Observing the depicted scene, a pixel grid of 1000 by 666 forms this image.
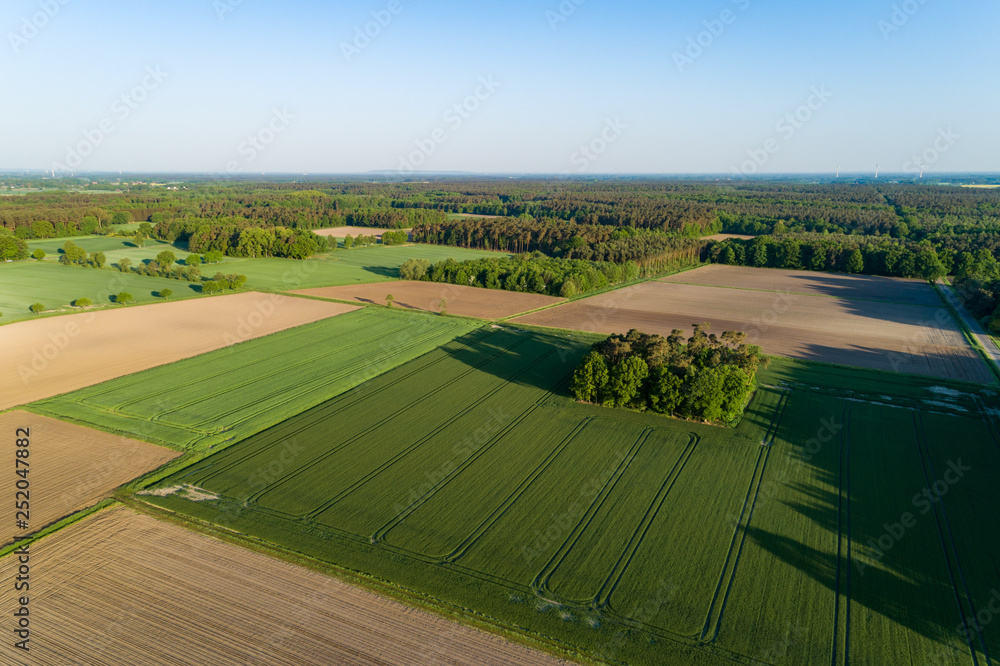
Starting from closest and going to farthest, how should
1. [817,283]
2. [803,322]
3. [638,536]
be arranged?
[638,536]
[803,322]
[817,283]

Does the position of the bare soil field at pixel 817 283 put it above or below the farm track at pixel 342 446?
above

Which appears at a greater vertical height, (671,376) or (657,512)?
(671,376)

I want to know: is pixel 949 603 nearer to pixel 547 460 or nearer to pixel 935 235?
pixel 547 460

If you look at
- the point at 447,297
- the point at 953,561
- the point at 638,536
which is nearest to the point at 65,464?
the point at 638,536

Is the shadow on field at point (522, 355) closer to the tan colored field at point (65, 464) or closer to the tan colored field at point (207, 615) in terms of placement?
the tan colored field at point (207, 615)

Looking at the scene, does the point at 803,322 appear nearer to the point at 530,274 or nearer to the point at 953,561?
Result: the point at 530,274

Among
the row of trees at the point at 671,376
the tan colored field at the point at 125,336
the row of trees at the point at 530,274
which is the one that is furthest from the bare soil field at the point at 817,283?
the tan colored field at the point at 125,336


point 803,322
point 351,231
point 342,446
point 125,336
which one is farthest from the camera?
point 351,231
